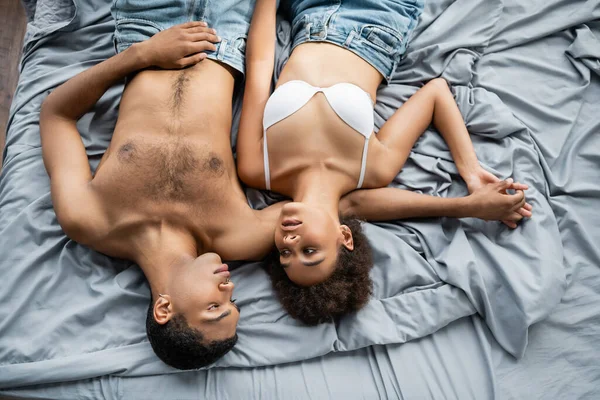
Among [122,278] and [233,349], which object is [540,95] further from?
[122,278]

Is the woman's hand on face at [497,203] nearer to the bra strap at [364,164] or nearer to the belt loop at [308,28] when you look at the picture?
the bra strap at [364,164]

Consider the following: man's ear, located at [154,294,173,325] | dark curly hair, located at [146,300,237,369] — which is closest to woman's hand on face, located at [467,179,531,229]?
dark curly hair, located at [146,300,237,369]

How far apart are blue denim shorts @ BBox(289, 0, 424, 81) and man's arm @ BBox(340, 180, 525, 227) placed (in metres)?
0.46

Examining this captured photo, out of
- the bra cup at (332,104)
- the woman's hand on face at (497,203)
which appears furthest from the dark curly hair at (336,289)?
the woman's hand on face at (497,203)

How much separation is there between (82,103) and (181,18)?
1.41 feet

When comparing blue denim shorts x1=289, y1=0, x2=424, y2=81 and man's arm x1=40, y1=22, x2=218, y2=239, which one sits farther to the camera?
blue denim shorts x1=289, y1=0, x2=424, y2=81

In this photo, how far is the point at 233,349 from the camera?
158 centimetres

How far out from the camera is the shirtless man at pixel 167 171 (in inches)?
57.5

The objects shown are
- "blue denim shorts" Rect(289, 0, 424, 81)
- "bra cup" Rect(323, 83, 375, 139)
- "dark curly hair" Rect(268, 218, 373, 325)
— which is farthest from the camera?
"blue denim shorts" Rect(289, 0, 424, 81)

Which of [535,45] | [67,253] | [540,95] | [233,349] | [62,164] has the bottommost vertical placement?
[233,349]

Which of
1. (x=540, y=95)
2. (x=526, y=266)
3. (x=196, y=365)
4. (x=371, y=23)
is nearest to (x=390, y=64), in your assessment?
(x=371, y=23)

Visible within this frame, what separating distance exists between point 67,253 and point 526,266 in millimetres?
1485

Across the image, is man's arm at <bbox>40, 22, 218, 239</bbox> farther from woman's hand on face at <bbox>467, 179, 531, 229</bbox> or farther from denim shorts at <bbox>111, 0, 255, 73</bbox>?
woman's hand on face at <bbox>467, 179, 531, 229</bbox>

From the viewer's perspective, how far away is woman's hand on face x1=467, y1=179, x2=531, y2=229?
1631mm
